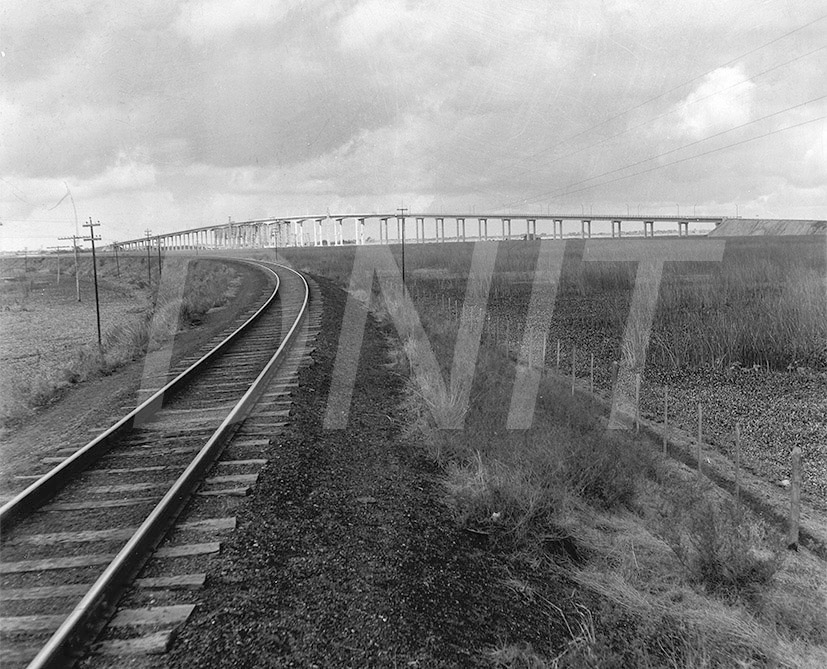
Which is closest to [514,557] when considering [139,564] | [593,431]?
[139,564]

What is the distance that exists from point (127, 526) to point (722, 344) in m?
13.7

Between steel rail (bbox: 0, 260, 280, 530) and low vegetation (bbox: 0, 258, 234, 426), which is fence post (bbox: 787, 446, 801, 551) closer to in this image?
steel rail (bbox: 0, 260, 280, 530)

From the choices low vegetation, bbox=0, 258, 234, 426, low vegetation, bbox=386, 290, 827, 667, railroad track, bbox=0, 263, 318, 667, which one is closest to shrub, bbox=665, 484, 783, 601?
low vegetation, bbox=386, 290, 827, 667

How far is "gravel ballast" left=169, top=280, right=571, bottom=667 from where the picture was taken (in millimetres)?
3768

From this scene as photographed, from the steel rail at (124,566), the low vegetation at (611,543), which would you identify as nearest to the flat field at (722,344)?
the low vegetation at (611,543)

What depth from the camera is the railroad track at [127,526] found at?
3.78 meters

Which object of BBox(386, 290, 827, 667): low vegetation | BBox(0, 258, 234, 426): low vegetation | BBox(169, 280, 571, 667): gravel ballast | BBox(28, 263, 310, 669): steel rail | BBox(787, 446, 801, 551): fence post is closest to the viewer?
BBox(28, 263, 310, 669): steel rail

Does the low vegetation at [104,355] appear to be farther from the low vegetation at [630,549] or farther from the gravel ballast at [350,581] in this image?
the low vegetation at [630,549]

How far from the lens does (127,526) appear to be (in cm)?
523

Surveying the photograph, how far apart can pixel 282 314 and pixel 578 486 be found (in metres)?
14.8

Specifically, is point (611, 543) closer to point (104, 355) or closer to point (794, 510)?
point (794, 510)

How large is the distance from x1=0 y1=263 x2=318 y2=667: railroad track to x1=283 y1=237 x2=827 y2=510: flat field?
508cm

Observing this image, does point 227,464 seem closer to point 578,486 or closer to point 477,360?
point 578,486

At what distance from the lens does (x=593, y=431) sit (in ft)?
29.8
